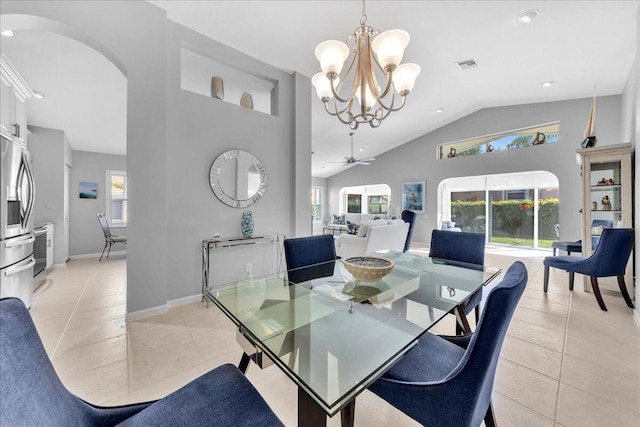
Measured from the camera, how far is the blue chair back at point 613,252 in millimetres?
2752

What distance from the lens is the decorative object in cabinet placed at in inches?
95.7

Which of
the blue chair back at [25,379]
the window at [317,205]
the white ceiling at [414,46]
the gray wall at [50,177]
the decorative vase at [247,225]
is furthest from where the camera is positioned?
the window at [317,205]

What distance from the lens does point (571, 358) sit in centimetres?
193

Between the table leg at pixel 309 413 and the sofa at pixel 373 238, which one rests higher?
the sofa at pixel 373 238

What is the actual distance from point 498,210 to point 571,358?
5.71 meters

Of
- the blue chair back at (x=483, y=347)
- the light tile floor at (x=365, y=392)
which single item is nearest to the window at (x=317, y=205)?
the light tile floor at (x=365, y=392)

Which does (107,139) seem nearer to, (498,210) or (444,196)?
(444,196)

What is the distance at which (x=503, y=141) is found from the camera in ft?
20.2

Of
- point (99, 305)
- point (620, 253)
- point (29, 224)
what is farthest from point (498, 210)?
point (29, 224)

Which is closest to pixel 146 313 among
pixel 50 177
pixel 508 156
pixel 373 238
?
pixel 373 238

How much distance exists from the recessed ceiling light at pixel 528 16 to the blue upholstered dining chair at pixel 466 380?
3.23 metres

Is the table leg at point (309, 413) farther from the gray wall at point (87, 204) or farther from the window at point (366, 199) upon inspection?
the window at point (366, 199)

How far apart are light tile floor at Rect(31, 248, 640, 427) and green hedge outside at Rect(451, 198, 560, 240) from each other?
3.59 meters

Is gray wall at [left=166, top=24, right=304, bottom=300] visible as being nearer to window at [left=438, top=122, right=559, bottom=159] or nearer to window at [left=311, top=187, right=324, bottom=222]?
window at [left=438, top=122, right=559, bottom=159]
